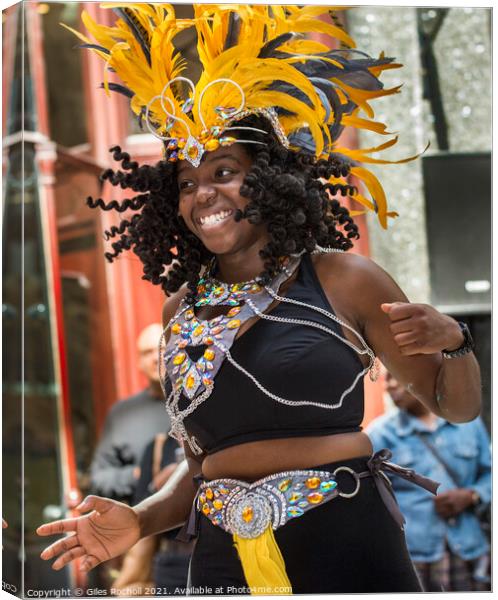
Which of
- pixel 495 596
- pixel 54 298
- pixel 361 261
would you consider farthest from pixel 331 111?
pixel 54 298

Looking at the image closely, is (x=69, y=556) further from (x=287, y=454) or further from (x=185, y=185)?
(x=185, y=185)

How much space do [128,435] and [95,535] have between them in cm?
144

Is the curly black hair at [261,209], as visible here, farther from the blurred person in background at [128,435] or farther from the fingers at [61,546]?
the blurred person in background at [128,435]

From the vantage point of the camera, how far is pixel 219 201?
2.42 m

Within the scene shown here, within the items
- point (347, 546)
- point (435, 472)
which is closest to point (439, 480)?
point (435, 472)

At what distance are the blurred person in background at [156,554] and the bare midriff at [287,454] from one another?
25.2 inches

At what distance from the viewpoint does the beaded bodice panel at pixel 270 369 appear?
7.50 feet

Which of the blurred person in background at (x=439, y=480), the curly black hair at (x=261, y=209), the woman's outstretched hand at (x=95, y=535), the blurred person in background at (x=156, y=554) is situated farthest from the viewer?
the blurred person in background at (x=439, y=480)

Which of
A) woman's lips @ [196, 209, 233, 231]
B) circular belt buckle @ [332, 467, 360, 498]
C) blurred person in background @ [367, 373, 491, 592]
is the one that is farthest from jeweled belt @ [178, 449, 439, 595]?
blurred person in background @ [367, 373, 491, 592]

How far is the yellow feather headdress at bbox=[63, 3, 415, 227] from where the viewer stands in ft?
8.01

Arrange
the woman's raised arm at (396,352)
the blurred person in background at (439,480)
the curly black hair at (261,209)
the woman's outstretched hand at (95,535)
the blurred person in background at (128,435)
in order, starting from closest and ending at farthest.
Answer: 1. the woman's raised arm at (396,352)
2. the curly black hair at (261,209)
3. the woman's outstretched hand at (95,535)
4. the blurred person in background at (439,480)
5. the blurred person in background at (128,435)

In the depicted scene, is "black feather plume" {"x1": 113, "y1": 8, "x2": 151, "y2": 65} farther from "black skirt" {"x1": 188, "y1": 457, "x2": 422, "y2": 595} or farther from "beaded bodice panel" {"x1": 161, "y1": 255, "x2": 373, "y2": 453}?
"black skirt" {"x1": 188, "y1": 457, "x2": 422, "y2": 595}

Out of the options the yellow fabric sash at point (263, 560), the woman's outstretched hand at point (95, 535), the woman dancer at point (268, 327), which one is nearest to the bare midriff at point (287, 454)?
the woman dancer at point (268, 327)

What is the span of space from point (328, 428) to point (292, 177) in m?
0.62
